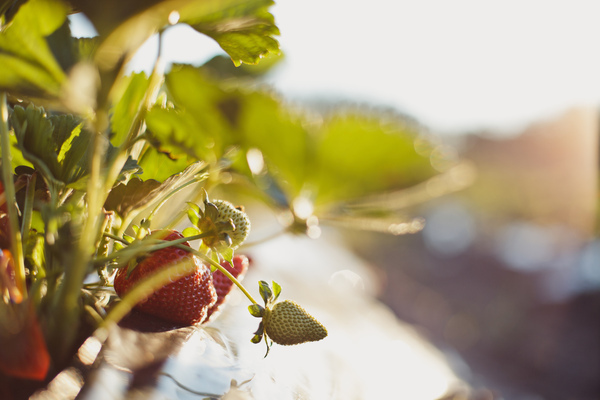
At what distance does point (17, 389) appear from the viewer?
20cm

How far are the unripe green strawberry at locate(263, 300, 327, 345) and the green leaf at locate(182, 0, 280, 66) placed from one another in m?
0.14

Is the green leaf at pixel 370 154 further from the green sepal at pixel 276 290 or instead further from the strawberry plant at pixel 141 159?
the green sepal at pixel 276 290

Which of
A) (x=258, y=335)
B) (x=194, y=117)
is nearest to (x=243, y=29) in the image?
(x=194, y=117)

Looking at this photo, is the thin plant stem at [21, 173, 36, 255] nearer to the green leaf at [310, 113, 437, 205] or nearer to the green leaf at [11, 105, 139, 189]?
the green leaf at [11, 105, 139, 189]

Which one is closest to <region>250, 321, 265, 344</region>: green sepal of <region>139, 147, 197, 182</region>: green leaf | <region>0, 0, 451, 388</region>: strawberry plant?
<region>0, 0, 451, 388</region>: strawberry plant

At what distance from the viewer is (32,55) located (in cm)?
19

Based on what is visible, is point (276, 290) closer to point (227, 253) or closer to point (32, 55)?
point (227, 253)

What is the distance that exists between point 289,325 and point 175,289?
0.26 feet

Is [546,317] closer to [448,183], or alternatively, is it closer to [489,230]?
[489,230]

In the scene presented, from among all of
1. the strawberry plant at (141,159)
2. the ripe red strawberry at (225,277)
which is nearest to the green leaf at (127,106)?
the strawberry plant at (141,159)

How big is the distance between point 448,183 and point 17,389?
21cm

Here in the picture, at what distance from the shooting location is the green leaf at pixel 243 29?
0.22 meters

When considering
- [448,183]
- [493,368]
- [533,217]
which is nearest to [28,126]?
[448,183]

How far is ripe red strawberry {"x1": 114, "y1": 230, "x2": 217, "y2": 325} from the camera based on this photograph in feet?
0.93
